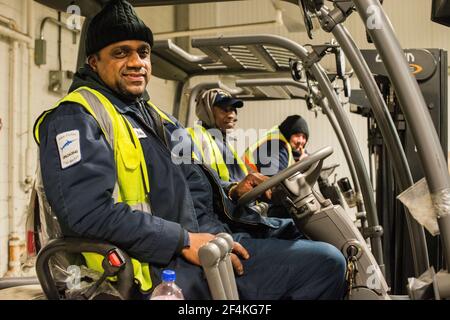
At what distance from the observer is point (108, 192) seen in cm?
170

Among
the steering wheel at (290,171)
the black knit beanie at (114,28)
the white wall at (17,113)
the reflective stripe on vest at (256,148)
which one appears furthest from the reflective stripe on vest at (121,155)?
the white wall at (17,113)

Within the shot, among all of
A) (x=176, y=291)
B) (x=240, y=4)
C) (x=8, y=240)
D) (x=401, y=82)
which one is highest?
(x=240, y=4)

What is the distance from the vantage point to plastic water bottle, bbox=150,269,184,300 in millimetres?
1599

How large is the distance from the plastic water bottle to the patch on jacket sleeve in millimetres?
454

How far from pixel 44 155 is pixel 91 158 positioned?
0.17 meters

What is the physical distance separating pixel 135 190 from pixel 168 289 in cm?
36

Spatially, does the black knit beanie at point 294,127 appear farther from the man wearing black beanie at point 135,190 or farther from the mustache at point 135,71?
the mustache at point 135,71

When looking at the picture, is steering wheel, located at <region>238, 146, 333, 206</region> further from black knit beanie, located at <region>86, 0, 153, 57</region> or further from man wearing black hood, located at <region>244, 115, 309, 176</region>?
man wearing black hood, located at <region>244, 115, 309, 176</region>

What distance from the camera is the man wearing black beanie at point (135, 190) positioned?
1.68m

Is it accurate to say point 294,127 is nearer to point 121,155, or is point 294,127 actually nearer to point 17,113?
point 17,113

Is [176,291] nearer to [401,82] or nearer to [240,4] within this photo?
[401,82]

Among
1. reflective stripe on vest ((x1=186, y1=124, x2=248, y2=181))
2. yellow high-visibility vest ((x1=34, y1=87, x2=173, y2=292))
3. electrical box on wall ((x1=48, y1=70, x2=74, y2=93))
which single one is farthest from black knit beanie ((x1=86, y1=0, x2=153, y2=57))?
electrical box on wall ((x1=48, y1=70, x2=74, y2=93))
